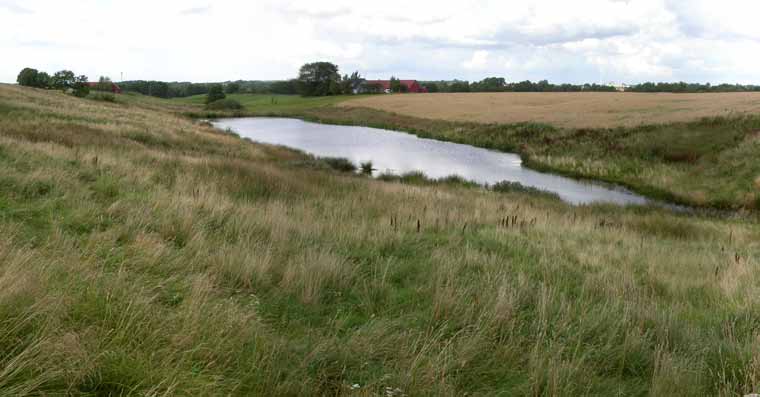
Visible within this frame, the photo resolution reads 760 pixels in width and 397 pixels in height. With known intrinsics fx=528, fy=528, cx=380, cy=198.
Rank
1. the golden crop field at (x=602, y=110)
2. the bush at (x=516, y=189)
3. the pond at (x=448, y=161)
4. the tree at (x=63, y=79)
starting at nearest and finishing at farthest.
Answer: the bush at (x=516, y=189)
the pond at (x=448, y=161)
the golden crop field at (x=602, y=110)
the tree at (x=63, y=79)

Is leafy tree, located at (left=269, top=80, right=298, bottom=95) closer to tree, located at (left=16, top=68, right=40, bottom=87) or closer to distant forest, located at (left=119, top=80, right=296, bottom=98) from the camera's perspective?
distant forest, located at (left=119, top=80, right=296, bottom=98)

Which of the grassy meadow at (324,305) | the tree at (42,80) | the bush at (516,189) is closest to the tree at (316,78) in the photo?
the tree at (42,80)

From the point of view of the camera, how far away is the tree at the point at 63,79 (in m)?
92.9

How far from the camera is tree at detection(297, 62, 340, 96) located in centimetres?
13484

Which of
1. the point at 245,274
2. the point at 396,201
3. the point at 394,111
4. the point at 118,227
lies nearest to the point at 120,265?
the point at 245,274

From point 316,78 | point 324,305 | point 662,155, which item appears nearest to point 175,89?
point 316,78

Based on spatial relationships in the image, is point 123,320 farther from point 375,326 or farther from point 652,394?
point 652,394

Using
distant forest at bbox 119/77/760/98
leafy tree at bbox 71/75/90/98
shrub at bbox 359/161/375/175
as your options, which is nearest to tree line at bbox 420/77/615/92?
distant forest at bbox 119/77/760/98

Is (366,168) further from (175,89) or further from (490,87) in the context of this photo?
(175,89)

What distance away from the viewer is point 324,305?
4.75 meters

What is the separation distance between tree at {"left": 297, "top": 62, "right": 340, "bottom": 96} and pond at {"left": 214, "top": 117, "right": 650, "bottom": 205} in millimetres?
84936

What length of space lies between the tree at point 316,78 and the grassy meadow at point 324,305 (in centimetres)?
12878

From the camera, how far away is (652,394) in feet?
11.6

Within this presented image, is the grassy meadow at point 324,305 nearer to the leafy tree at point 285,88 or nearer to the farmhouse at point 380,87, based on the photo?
the farmhouse at point 380,87
